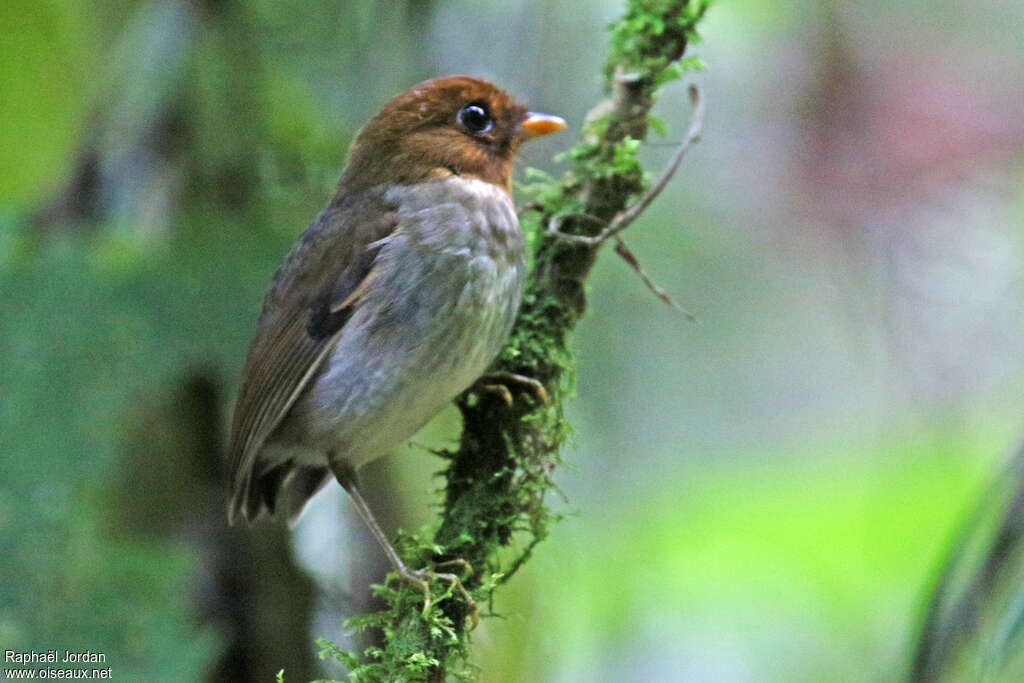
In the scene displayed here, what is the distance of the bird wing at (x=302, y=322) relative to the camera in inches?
134

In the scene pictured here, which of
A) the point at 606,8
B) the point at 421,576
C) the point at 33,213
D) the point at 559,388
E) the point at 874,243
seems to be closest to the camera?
the point at 421,576

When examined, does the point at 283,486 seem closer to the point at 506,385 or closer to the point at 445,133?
the point at 506,385

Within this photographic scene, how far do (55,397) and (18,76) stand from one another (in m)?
1.15

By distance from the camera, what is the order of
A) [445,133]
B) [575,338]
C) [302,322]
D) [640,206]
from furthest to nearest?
[575,338] → [445,133] → [302,322] → [640,206]

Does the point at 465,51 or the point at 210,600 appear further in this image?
the point at 465,51

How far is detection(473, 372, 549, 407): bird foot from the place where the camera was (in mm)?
3111

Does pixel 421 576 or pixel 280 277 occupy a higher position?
pixel 280 277

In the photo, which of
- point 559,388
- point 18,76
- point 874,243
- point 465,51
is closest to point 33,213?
point 18,76

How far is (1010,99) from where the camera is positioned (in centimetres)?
438

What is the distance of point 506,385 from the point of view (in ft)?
10.6

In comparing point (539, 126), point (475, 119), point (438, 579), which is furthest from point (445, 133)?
point (438, 579)

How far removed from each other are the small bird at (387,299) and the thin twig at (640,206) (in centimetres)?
19

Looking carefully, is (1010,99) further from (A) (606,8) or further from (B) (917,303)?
(A) (606,8)

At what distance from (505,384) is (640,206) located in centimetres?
70
